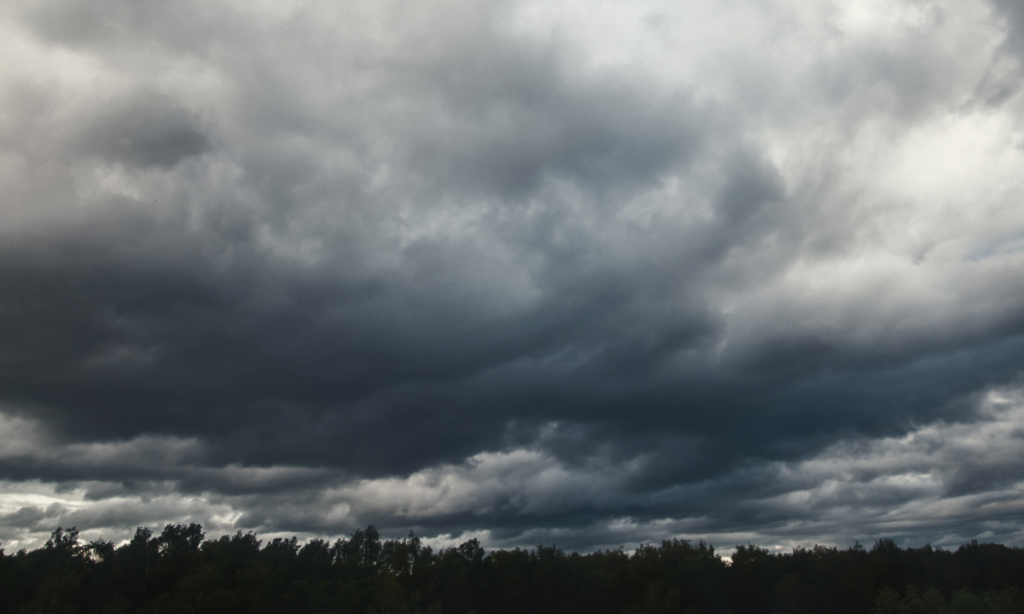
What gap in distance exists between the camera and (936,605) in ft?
400

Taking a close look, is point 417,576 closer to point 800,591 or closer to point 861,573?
point 800,591

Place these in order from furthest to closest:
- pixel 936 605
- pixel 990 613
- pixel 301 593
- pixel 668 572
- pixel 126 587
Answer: pixel 668 572 < pixel 301 593 < pixel 126 587 < pixel 936 605 < pixel 990 613

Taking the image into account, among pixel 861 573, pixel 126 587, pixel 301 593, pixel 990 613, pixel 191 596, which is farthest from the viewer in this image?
pixel 861 573

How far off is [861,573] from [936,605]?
54.5m

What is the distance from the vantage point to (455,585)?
587 ft

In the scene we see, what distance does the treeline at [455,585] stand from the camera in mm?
136500

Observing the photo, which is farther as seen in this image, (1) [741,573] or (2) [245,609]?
(1) [741,573]

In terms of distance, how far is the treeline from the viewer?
136500mm

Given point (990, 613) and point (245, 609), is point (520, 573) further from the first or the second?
point (990, 613)

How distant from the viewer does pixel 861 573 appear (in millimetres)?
172750

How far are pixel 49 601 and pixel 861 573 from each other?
18284cm

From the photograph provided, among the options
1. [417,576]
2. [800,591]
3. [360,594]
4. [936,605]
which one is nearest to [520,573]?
[417,576]

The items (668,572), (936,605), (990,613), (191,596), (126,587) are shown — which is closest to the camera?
(990,613)

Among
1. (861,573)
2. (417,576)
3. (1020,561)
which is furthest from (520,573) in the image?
(1020,561)
